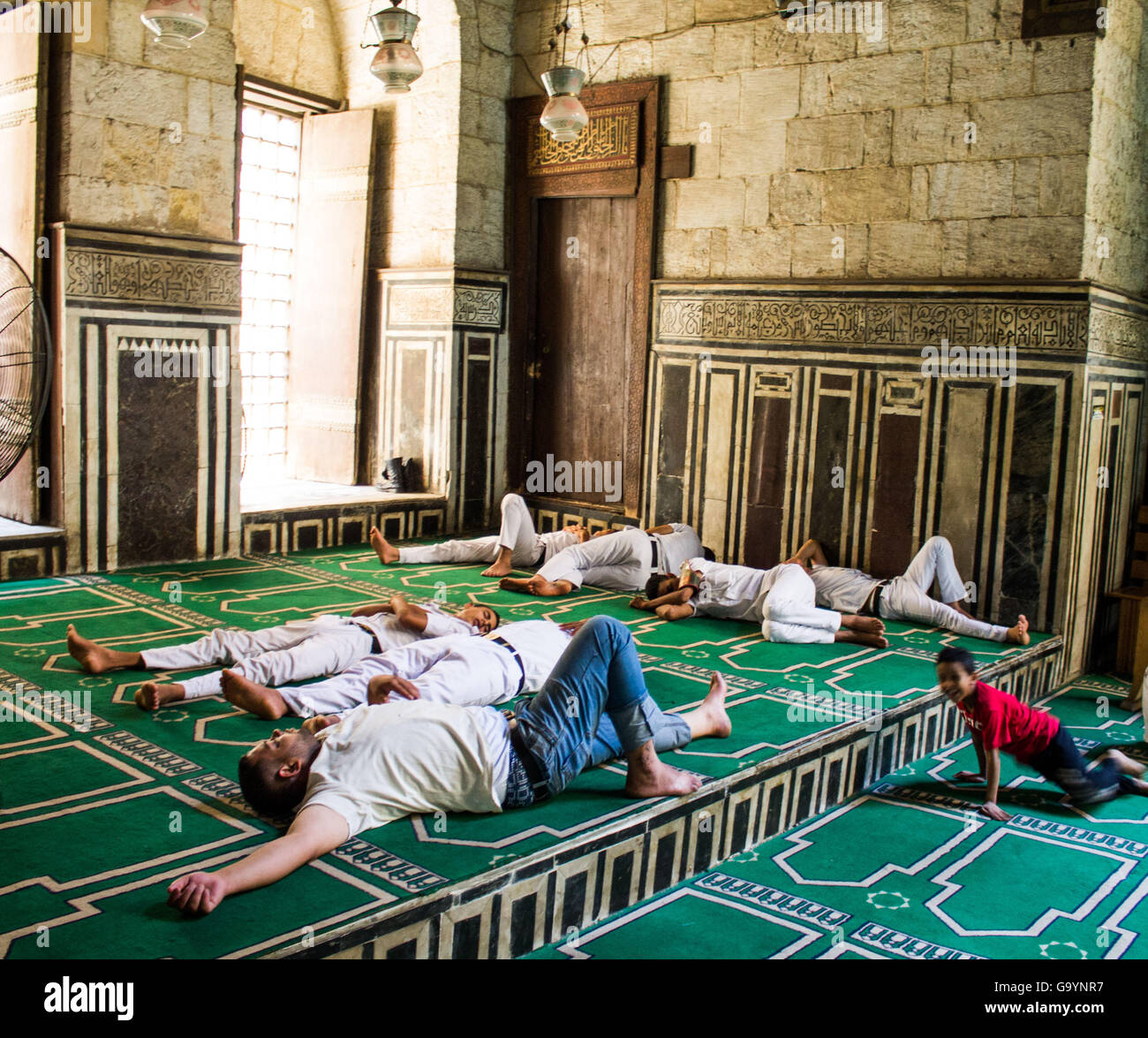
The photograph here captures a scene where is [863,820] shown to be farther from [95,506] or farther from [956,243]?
[95,506]

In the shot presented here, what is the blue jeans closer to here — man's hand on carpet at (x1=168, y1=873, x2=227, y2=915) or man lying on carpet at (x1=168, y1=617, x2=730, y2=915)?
man lying on carpet at (x1=168, y1=617, x2=730, y2=915)

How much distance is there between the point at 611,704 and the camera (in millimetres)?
3229

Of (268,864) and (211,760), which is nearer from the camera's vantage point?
(268,864)

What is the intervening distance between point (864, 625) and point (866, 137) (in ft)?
8.47

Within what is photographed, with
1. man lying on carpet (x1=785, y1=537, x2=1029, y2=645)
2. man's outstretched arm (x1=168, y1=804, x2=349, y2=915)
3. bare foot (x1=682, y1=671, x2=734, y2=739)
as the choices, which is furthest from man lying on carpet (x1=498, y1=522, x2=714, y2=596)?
man's outstretched arm (x1=168, y1=804, x2=349, y2=915)

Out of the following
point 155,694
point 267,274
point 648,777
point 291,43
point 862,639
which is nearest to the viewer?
point 648,777

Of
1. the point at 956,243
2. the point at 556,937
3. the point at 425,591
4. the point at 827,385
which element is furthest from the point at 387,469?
the point at 556,937

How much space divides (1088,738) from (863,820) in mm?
1594

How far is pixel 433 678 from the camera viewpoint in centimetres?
367

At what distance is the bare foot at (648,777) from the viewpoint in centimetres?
322

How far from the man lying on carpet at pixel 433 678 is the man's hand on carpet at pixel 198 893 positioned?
1.04 meters

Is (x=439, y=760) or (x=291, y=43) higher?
(x=291, y=43)

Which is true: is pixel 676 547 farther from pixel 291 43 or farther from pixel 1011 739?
pixel 291 43

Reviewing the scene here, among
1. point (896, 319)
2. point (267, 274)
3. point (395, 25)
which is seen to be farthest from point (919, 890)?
point (267, 274)
